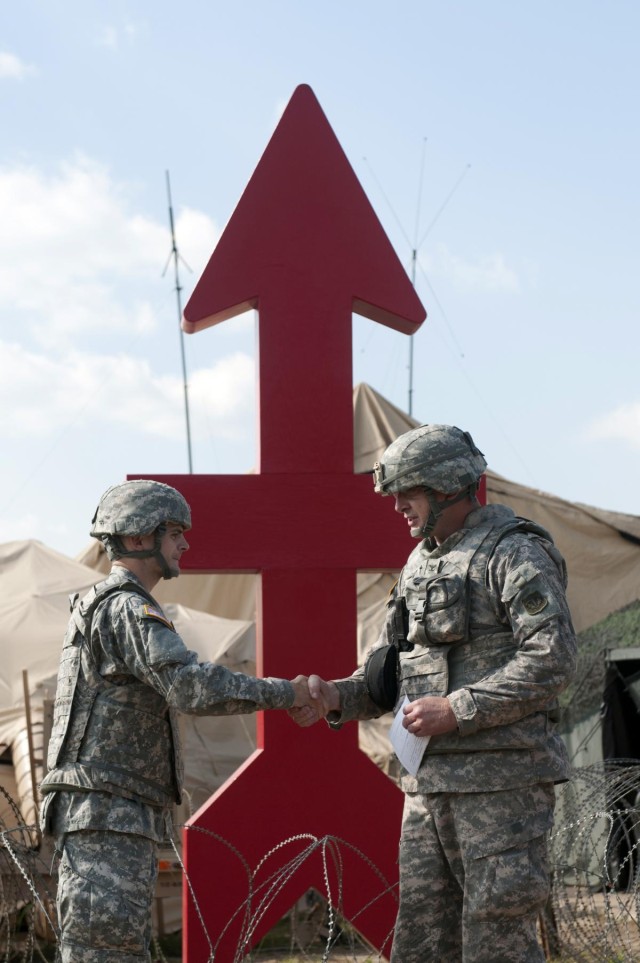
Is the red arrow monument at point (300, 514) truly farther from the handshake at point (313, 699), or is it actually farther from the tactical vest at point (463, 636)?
the tactical vest at point (463, 636)

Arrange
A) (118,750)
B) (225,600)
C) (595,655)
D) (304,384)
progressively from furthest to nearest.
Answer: (225,600) → (595,655) → (304,384) → (118,750)

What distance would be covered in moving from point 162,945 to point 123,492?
542 cm

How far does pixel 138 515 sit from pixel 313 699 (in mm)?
896

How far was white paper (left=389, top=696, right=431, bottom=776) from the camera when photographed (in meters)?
4.18

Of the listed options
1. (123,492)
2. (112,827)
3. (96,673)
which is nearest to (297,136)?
(123,492)

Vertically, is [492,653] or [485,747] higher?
[492,653]

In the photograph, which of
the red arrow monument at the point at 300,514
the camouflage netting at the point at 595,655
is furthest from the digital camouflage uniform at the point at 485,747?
the camouflage netting at the point at 595,655

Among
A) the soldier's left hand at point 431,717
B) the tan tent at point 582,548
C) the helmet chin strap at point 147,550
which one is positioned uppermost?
the tan tent at point 582,548

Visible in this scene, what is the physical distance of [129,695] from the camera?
4.27 m

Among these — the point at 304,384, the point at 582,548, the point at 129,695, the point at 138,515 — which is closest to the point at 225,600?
the point at 582,548

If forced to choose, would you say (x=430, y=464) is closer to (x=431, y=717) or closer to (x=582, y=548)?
(x=431, y=717)

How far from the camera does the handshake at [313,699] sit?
4516 mm

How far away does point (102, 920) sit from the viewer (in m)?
4.02

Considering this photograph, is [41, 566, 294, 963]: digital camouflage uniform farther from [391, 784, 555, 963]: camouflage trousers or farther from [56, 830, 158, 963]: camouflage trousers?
[391, 784, 555, 963]: camouflage trousers
